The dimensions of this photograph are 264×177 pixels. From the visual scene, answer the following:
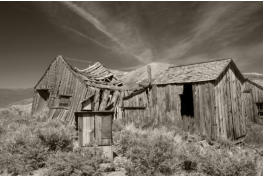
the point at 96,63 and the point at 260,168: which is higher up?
the point at 96,63

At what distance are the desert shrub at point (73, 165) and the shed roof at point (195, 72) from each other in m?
9.46

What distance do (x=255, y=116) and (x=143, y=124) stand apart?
13280 mm

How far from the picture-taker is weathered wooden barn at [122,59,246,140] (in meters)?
13.7

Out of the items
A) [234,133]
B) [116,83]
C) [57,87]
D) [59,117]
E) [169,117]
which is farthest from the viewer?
[116,83]

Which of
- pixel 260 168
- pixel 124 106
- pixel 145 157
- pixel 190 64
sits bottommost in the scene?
pixel 260 168

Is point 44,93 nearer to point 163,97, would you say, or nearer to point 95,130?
point 163,97

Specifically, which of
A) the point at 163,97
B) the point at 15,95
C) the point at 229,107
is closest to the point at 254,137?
the point at 229,107

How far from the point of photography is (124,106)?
16656mm

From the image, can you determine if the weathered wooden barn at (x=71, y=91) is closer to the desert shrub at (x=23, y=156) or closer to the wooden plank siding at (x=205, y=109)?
the wooden plank siding at (x=205, y=109)

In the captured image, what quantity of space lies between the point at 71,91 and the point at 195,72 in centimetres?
973

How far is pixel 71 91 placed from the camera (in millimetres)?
18125

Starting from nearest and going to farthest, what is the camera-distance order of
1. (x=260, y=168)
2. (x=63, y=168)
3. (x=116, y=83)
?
(x=63, y=168) → (x=260, y=168) → (x=116, y=83)

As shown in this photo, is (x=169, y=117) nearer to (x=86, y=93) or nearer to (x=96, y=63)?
(x=86, y=93)

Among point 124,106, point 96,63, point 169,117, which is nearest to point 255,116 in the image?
point 169,117
